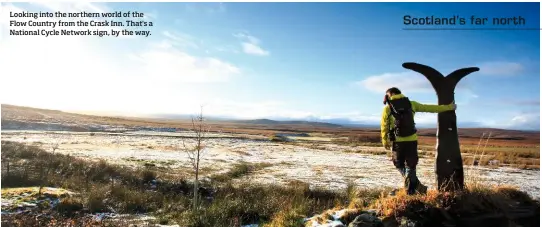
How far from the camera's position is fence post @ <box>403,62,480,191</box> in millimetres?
6898

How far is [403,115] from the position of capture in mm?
6727

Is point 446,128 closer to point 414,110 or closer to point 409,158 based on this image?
point 414,110

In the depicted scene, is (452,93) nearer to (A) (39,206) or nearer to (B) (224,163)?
(A) (39,206)

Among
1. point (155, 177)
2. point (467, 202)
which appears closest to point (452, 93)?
point (467, 202)

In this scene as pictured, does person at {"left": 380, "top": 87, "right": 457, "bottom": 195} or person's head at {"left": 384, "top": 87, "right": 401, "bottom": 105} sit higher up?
person's head at {"left": 384, "top": 87, "right": 401, "bottom": 105}

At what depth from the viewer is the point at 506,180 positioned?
69.8 ft

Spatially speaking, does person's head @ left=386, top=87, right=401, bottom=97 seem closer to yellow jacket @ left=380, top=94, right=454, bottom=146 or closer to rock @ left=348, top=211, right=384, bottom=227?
yellow jacket @ left=380, top=94, right=454, bottom=146

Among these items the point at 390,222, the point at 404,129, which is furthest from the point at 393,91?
the point at 390,222

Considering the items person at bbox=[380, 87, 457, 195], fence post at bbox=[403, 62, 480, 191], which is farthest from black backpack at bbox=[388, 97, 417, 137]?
fence post at bbox=[403, 62, 480, 191]

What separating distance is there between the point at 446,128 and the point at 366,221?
93.1 inches

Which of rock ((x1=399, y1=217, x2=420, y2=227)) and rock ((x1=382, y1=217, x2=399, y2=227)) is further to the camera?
rock ((x1=382, y1=217, x2=399, y2=227))

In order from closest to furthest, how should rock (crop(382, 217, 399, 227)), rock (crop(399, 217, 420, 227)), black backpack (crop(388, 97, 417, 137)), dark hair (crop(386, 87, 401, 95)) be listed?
rock (crop(399, 217, 420, 227)) < rock (crop(382, 217, 399, 227)) < black backpack (crop(388, 97, 417, 137)) < dark hair (crop(386, 87, 401, 95))

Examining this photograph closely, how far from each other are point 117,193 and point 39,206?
9.54 ft

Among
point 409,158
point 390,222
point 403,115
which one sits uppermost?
point 403,115
